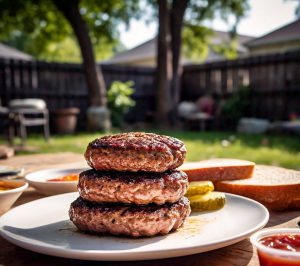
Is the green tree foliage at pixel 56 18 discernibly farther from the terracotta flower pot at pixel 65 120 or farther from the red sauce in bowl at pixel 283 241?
the red sauce in bowl at pixel 283 241

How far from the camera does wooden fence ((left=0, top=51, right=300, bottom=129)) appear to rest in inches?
540

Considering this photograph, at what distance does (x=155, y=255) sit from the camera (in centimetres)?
103

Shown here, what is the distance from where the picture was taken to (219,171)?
1.98 m

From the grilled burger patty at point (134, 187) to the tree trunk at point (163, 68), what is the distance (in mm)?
13469

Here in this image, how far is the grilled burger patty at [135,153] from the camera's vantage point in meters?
1.25

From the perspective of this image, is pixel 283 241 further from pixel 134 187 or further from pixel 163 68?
pixel 163 68

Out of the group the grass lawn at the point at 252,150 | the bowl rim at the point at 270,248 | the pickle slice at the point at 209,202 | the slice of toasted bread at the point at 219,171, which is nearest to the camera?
the bowl rim at the point at 270,248

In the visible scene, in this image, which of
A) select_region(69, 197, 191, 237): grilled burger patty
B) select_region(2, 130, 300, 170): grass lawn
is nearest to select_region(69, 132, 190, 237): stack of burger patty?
select_region(69, 197, 191, 237): grilled burger patty

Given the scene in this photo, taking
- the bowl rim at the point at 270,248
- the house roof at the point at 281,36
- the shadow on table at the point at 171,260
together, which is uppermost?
the house roof at the point at 281,36

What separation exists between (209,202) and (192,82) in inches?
640

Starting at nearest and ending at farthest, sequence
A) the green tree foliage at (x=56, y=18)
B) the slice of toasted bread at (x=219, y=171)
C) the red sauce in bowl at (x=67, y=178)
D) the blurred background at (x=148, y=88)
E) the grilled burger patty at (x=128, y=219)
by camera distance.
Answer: the grilled burger patty at (x=128, y=219) < the slice of toasted bread at (x=219, y=171) < the red sauce in bowl at (x=67, y=178) < the blurred background at (x=148, y=88) < the green tree foliage at (x=56, y=18)

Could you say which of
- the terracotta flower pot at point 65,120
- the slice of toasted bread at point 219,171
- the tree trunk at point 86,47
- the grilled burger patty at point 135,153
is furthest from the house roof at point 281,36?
the grilled burger patty at point 135,153

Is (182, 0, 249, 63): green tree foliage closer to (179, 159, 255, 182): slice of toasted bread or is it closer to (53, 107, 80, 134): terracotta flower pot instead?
(53, 107, 80, 134): terracotta flower pot

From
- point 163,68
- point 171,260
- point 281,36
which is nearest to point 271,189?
point 171,260
